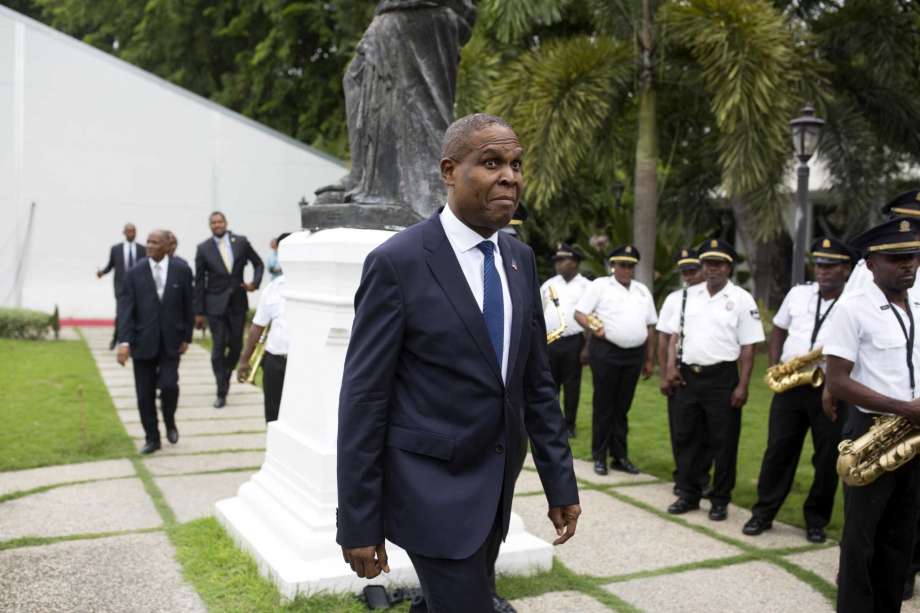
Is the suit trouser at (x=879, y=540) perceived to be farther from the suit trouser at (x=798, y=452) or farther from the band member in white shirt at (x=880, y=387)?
the suit trouser at (x=798, y=452)

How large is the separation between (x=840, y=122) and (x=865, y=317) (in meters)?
12.0

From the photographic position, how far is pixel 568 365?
886 cm

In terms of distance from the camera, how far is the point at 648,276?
545 inches

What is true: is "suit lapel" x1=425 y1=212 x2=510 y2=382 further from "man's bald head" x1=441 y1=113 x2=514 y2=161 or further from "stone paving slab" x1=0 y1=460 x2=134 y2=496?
"stone paving slab" x1=0 y1=460 x2=134 y2=496

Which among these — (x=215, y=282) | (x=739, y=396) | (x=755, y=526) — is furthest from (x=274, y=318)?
(x=215, y=282)

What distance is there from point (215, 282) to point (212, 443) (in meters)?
2.97

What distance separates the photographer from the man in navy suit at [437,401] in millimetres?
2541

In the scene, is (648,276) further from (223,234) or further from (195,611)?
(195,611)

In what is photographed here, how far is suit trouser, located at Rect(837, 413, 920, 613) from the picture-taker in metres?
3.90

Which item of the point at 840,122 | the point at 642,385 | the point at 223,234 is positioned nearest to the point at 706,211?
the point at 840,122

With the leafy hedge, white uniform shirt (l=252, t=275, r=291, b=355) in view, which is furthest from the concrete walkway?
the leafy hedge

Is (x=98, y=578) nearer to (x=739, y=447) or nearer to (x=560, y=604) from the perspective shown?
(x=560, y=604)

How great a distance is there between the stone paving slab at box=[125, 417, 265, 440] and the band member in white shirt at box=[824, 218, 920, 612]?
6.20 m

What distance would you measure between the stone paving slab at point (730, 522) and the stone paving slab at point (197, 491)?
9.81ft
